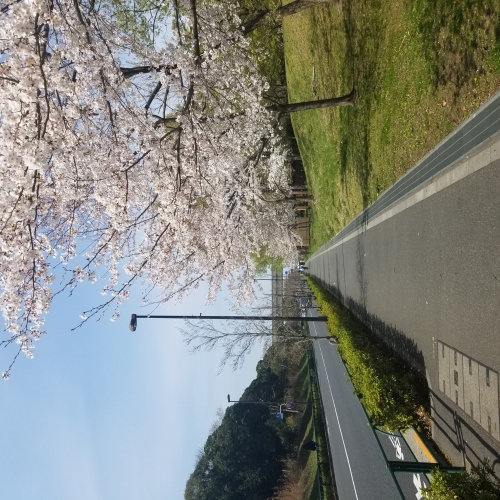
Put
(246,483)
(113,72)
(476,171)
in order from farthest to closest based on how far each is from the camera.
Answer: (246,483) → (113,72) → (476,171)

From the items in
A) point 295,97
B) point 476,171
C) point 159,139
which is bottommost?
point 476,171

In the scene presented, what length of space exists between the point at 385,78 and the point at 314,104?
9.40ft

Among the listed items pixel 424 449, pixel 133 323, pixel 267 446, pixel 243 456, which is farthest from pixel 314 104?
pixel 243 456

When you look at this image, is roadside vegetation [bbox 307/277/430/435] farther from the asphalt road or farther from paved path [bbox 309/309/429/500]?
the asphalt road

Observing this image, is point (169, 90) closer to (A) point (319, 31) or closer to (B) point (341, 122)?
(B) point (341, 122)

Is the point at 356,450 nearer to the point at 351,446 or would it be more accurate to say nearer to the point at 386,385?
the point at 351,446

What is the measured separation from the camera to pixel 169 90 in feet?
29.6

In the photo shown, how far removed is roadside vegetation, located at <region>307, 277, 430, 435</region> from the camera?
899cm

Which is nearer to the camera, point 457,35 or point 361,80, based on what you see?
point 457,35

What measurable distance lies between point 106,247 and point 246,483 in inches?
1281

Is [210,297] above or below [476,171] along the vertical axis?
below

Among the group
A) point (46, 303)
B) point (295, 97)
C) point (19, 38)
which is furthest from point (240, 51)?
point (295, 97)

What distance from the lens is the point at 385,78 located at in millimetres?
10734

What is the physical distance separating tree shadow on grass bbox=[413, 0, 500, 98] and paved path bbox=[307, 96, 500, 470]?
1.01 meters
